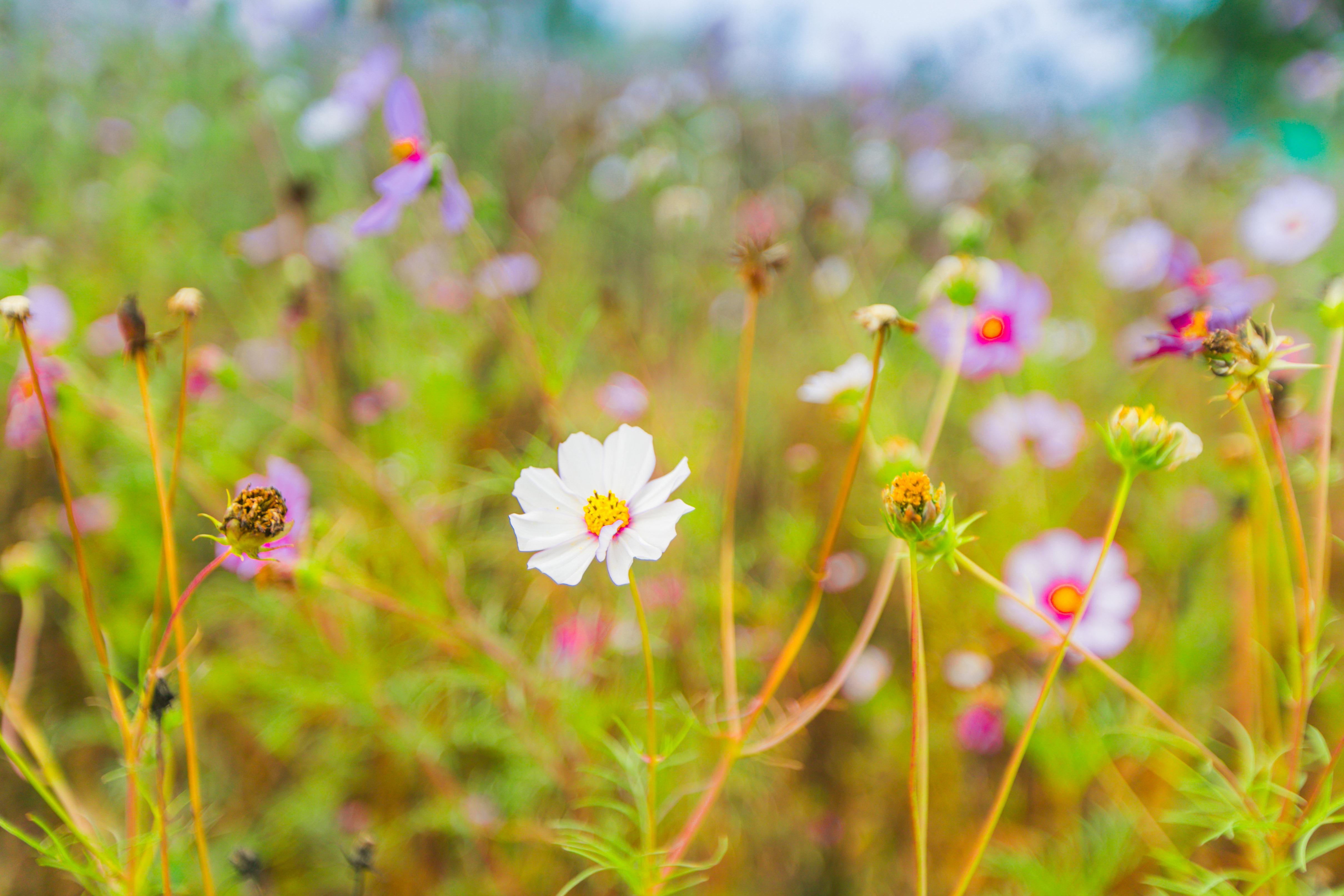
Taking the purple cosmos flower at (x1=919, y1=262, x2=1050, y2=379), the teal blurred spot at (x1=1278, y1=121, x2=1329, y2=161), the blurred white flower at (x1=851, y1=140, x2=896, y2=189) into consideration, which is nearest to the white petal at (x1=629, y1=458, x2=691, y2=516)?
the purple cosmos flower at (x1=919, y1=262, x2=1050, y2=379)

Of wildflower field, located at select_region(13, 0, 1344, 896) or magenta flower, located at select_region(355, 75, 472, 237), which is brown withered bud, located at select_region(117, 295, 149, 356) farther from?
magenta flower, located at select_region(355, 75, 472, 237)

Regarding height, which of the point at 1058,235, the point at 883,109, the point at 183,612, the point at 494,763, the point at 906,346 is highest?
the point at 883,109

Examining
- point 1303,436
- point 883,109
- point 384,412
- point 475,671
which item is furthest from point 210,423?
point 883,109

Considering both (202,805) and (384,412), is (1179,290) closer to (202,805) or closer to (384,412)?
(384,412)

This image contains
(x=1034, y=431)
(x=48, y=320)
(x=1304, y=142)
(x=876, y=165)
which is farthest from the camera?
(x=1304, y=142)

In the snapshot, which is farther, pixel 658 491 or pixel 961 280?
pixel 961 280

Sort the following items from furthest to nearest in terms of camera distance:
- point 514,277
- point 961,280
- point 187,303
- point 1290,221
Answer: point 1290,221 < point 514,277 < point 961,280 < point 187,303

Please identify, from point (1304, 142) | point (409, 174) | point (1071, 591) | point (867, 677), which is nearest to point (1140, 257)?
point (1071, 591)

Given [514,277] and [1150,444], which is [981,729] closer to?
[1150,444]
